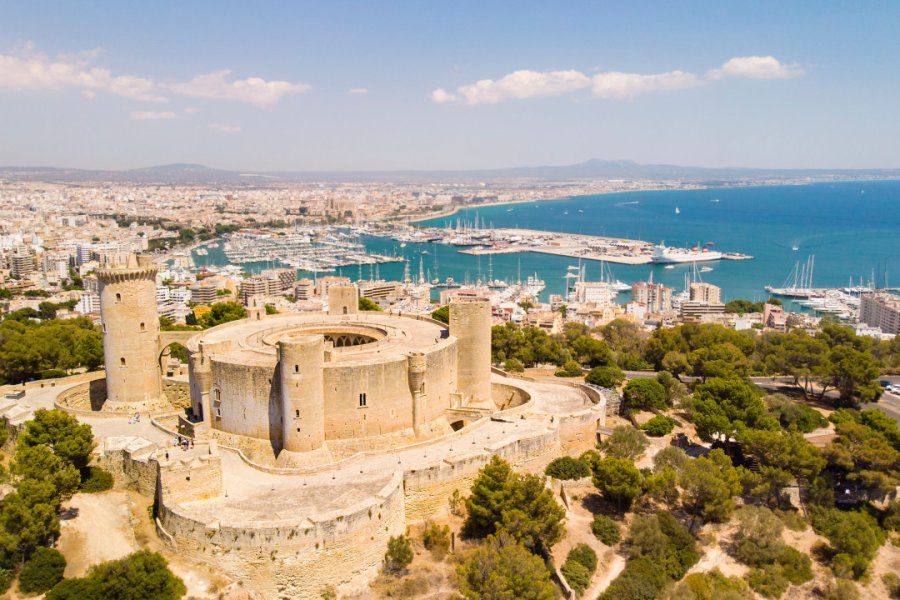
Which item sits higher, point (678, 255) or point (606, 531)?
point (606, 531)

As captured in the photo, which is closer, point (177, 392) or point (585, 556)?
point (585, 556)

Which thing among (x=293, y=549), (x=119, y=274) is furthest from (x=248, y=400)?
(x=119, y=274)

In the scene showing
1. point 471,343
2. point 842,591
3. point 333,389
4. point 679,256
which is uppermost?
point 471,343

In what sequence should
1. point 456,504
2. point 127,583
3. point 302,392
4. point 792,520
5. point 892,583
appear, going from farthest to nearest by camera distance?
point 792,520 → point 892,583 → point 302,392 → point 456,504 → point 127,583

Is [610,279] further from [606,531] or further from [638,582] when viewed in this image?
[638,582]

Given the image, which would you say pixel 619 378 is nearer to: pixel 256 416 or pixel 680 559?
pixel 680 559

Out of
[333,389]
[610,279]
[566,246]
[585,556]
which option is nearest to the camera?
[585,556]

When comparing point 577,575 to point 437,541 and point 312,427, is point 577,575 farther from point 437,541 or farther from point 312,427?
point 312,427
